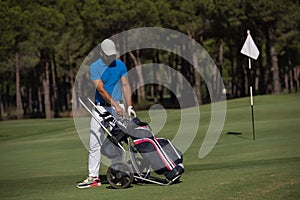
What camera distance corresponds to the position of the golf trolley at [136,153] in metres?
10.5

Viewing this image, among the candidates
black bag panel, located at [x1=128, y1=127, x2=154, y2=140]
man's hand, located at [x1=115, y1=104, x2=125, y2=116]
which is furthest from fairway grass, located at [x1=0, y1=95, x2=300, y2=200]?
man's hand, located at [x1=115, y1=104, x2=125, y2=116]

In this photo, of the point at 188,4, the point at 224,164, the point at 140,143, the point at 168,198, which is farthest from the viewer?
the point at 188,4

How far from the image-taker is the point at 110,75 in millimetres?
11156

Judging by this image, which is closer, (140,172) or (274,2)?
(140,172)

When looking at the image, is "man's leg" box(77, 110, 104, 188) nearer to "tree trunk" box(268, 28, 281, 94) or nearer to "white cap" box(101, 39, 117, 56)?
"white cap" box(101, 39, 117, 56)

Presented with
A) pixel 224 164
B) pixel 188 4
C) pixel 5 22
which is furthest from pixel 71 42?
pixel 224 164

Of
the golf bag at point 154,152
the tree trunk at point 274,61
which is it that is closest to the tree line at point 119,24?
the tree trunk at point 274,61

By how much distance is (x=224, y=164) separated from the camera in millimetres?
13867

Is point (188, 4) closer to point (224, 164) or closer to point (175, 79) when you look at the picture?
point (175, 79)

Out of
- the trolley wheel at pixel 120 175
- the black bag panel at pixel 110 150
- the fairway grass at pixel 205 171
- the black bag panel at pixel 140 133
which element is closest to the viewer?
the fairway grass at pixel 205 171

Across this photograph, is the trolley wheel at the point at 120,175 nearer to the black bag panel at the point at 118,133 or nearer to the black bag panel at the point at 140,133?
the black bag panel at the point at 118,133

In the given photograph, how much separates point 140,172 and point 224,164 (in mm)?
3447

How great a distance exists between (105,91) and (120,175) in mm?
1408

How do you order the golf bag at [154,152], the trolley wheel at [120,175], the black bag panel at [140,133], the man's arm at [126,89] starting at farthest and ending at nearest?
the man's arm at [126,89] < the trolley wheel at [120,175] < the black bag panel at [140,133] < the golf bag at [154,152]
